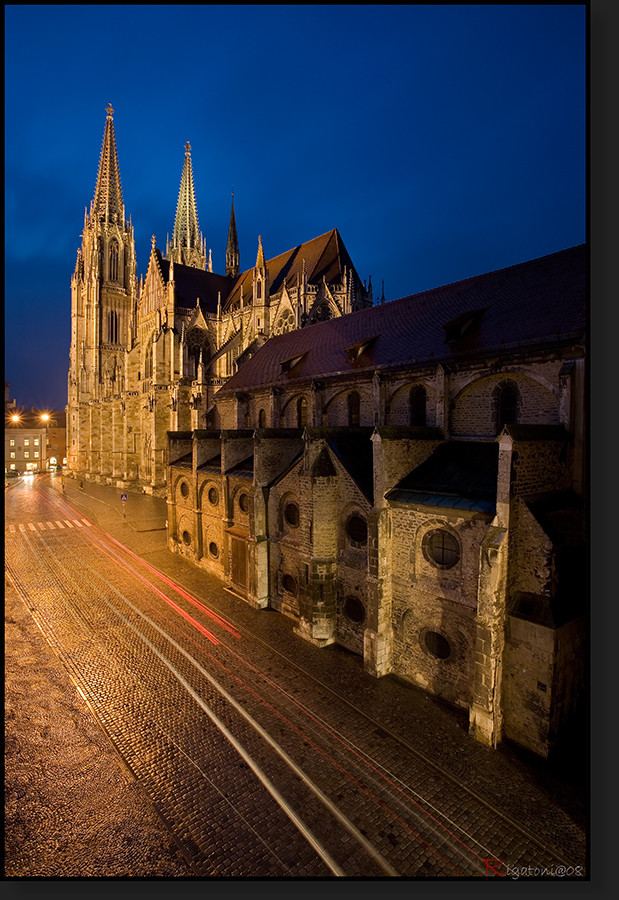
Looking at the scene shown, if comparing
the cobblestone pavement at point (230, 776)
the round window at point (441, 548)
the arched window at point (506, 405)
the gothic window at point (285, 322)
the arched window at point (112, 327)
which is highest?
the arched window at point (112, 327)

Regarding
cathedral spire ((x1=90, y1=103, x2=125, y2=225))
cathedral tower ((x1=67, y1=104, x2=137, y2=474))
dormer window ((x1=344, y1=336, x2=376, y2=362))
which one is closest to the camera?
dormer window ((x1=344, y1=336, x2=376, y2=362))

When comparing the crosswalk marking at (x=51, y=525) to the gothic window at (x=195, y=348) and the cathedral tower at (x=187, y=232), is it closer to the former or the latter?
the gothic window at (x=195, y=348)

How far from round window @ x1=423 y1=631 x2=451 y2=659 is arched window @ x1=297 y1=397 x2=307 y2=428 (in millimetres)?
14933

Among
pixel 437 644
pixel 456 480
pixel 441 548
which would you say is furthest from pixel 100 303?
pixel 437 644

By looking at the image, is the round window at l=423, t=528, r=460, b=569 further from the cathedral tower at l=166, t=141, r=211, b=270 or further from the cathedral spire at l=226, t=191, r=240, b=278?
the cathedral tower at l=166, t=141, r=211, b=270

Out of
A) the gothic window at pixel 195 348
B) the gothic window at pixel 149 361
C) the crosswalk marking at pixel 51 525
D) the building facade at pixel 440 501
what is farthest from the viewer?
the gothic window at pixel 149 361

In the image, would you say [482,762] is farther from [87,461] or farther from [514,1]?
[87,461]

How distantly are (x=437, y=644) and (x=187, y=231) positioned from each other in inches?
3197

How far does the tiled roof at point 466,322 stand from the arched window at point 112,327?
4777cm

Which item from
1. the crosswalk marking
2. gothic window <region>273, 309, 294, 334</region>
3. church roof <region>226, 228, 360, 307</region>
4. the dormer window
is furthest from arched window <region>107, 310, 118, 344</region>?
the dormer window

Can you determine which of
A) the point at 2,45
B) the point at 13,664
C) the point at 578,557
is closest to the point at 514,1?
the point at 2,45

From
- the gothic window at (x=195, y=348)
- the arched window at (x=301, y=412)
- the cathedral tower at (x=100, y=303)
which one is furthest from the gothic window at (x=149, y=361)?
the arched window at (x=301, y=412)

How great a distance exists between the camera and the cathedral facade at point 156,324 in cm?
4209

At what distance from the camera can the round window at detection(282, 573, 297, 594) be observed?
58.4 feet
